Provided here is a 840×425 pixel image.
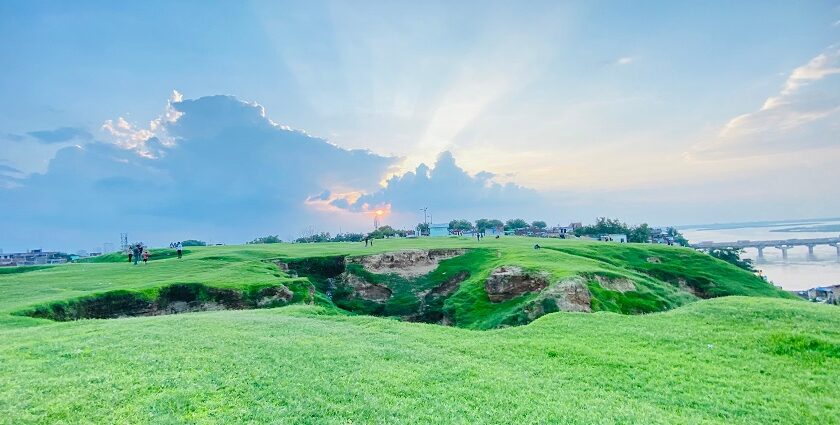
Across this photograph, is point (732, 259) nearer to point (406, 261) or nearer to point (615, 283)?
point (615, 283)

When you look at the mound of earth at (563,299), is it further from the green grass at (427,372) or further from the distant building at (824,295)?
the distant building at (824,295)

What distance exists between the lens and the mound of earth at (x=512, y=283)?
34.3 m

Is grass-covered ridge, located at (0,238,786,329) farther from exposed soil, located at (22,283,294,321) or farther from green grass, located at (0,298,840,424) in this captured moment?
green grass, located at (0,298,840,424)

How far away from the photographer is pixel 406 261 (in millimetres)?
49062

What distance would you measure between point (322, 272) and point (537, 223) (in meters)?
105

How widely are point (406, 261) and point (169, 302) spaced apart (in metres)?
24.5

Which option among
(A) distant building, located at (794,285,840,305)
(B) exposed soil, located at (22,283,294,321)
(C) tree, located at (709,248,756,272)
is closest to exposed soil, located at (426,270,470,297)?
(B) exposed soil, located at (22,283,294,321)

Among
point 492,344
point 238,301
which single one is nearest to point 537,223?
point 238,301

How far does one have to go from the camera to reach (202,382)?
421 inches

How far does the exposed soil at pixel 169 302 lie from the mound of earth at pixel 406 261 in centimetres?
1485

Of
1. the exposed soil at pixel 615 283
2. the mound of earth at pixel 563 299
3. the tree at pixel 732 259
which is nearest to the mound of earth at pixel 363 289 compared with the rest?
the mound of earth at pixel 563 299

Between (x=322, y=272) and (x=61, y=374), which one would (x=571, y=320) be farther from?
(x=322, y=272)

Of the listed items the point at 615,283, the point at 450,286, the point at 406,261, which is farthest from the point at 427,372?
the point at 406,261

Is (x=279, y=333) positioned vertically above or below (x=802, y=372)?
above
